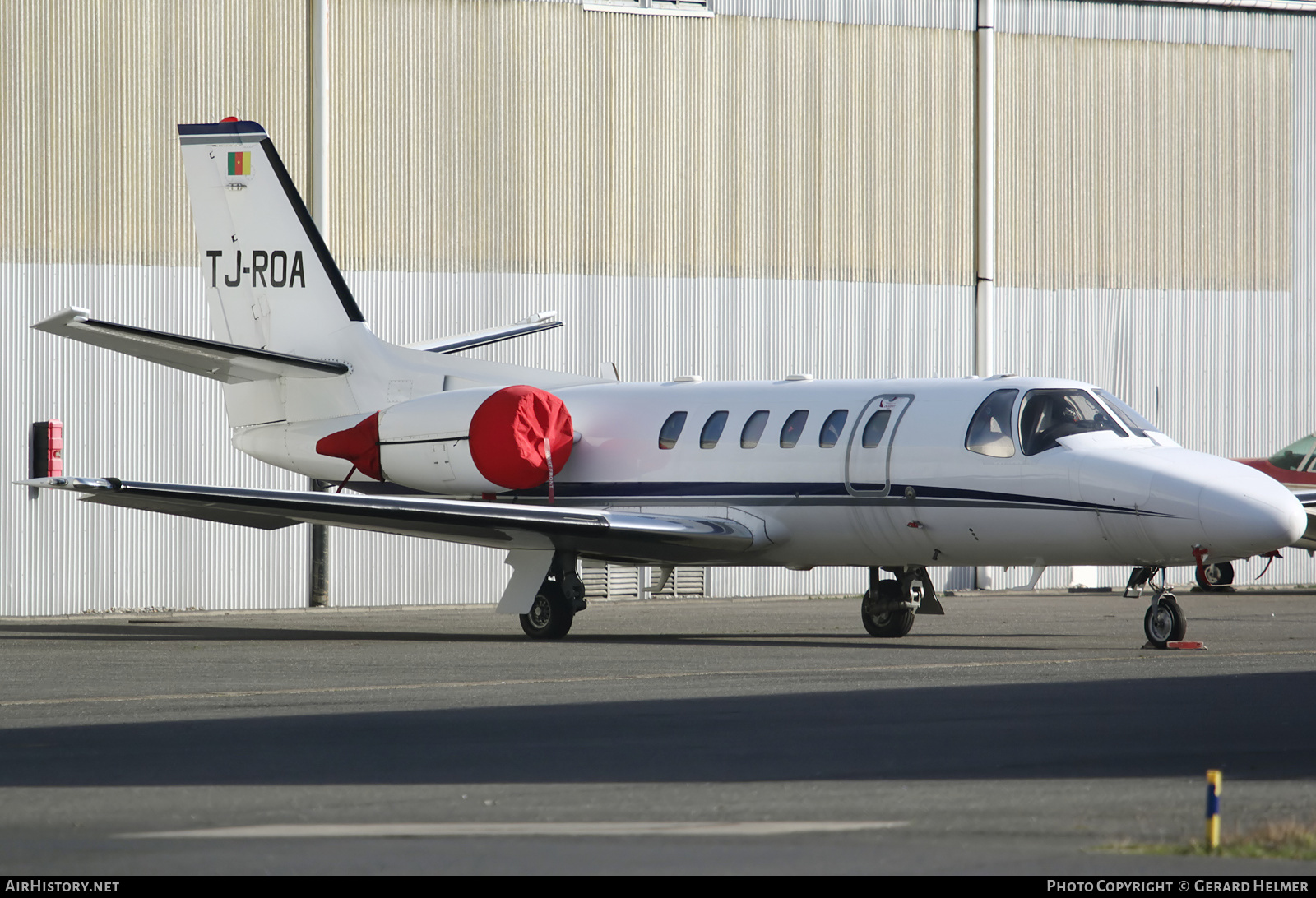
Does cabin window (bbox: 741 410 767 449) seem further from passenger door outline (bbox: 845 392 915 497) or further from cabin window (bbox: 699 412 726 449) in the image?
passenger door outline (bbox: 845 392 915 497)

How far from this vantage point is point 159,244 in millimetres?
26922

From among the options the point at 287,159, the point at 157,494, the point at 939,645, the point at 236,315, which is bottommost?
the point at 939,645

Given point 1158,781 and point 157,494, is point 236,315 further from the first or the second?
point 1158,781

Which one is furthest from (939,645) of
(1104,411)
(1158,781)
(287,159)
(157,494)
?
(287,159)

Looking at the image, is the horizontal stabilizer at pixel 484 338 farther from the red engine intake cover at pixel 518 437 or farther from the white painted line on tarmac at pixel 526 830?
the white painted line on tarmac at pixel 526 830

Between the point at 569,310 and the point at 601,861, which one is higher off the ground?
the point at 569,310

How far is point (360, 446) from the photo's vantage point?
22.2 metres

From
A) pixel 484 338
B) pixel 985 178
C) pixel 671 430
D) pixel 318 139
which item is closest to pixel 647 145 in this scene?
pixel 318 139

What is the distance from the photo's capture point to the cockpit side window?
59.9ft

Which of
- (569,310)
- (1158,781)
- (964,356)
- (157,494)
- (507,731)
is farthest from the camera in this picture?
(964,356)

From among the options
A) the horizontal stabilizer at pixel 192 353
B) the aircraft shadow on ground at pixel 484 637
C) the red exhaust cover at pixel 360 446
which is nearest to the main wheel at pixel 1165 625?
the aircraft shadow on ground at pixel 484 637

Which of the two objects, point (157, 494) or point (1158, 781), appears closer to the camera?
point (1158, 781)

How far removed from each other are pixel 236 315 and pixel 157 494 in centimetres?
628

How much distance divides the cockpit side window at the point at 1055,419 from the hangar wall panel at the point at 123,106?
13549 millimetres
